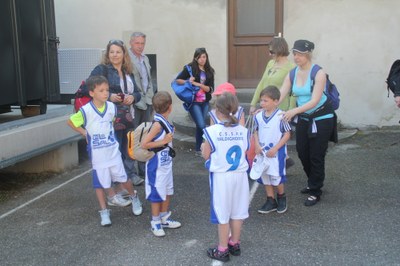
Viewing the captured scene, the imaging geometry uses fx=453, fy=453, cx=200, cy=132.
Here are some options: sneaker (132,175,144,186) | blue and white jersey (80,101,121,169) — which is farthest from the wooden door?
blue and white jersey (80,101,121,169)

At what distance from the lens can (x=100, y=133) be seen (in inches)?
165

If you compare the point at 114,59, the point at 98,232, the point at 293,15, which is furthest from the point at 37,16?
the point at 293,15

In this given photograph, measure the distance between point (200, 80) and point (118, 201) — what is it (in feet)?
8.08

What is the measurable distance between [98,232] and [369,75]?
6.01 metres

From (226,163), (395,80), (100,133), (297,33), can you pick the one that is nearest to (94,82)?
(100,133)

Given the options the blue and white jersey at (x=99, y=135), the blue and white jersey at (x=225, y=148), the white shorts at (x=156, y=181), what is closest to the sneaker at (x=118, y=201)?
the blue and white jersey at (x=99, y=135)

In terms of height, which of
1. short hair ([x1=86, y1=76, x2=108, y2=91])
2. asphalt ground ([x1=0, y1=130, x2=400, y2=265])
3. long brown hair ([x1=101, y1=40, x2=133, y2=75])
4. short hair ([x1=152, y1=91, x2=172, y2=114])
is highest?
long brown hair ([x1=101, y1=40, x2=133, y2=75])

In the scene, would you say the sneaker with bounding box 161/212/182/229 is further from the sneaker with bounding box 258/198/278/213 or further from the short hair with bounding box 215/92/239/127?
the short hair with bounding box 215/92/239/127

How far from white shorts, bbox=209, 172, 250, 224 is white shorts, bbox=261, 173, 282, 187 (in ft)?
3.19

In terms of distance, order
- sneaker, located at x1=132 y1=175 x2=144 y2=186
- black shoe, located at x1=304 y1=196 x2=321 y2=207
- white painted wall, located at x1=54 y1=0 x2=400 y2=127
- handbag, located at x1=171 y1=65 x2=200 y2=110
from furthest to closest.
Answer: white painted wall, located at x1=54 y1=0 x2=400 y2=127
handbag, located at x1=171 y1=65 x2=200 y2=110
sneaker, located at x1=132 y1=175 x2=144 y2=186
black shoe, located at x1=304 y1=196 x2=321 y2=207

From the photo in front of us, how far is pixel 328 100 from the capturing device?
452 centimetres

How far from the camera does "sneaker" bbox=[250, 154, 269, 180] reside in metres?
4.27

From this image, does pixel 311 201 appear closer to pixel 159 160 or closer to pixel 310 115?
→ pixel 310 115

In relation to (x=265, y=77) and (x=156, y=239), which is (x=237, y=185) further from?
(x=265, y=77)
